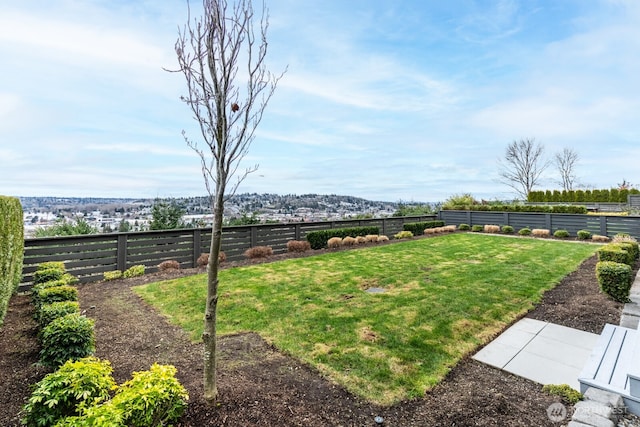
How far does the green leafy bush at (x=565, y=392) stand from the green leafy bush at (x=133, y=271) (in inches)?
281

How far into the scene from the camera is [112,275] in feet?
20.2

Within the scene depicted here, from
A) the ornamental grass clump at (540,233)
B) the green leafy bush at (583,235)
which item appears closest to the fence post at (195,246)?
the ornamental grass clump at (540,233)

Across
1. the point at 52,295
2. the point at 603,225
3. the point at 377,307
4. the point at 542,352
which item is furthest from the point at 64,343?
the point at 603,225

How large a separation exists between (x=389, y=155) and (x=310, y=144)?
7701mm

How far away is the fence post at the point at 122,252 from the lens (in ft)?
21.2

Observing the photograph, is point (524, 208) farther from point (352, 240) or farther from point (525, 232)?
point (352, 240)

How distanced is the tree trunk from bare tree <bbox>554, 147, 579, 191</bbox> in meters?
40.8

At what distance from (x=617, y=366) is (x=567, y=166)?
1540 inches

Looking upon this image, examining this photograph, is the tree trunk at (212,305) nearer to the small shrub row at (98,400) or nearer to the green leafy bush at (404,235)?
the small shrub row at (98,400)

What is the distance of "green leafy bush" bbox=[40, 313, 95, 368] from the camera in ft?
7.95

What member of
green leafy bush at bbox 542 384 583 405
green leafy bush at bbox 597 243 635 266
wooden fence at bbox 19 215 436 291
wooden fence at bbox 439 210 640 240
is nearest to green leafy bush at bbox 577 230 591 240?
wooden fence at bbox 439 210 640 240

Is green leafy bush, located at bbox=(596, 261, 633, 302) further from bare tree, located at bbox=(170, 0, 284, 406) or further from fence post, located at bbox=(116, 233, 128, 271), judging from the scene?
fence post, located at bbox=(116, 233, 128, 271)

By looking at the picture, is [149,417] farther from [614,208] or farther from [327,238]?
[614,208]

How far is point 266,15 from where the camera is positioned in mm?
2377
